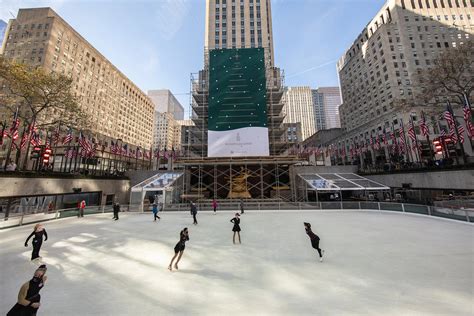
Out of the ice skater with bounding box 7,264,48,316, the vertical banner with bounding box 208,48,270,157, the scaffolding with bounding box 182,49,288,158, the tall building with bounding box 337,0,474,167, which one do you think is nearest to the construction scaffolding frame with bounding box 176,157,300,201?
the vertical banner with bounding box 208,48,270,157

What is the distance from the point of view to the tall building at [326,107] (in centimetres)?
16325

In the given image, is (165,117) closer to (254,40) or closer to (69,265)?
(254,40)

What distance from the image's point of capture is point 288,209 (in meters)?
18.8

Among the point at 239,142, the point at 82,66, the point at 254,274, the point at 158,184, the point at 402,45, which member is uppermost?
the point at 82,66

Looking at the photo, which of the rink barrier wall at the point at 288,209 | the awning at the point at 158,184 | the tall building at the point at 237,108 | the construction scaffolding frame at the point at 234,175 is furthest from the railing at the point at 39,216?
the tall building at the point at 237,108

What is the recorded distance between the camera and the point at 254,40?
48469 millimetres

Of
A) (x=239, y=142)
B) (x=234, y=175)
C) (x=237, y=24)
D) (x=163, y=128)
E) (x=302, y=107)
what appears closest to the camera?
(x=234, y=175)

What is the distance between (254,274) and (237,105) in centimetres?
2693

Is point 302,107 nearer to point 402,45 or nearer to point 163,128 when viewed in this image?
point 402,45

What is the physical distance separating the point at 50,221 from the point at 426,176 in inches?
1368

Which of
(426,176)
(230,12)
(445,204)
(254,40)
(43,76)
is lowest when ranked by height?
(445,204)

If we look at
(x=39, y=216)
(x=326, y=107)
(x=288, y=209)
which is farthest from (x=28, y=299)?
(x=326, y=107)

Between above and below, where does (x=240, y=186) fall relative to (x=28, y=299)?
above

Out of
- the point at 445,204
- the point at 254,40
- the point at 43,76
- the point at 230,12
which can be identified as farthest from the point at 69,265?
the point at 230,12
